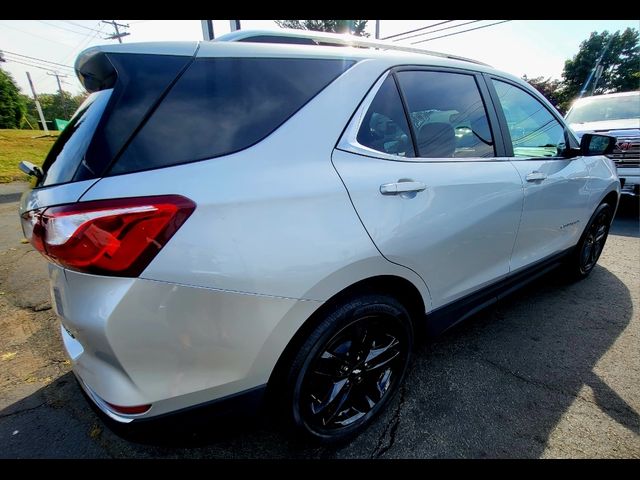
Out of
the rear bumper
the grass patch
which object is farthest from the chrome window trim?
the grass patch

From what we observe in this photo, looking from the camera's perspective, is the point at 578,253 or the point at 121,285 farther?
the point at 578,253

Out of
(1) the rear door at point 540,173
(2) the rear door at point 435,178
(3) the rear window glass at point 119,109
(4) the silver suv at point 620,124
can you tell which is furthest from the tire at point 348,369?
(4) the silver suv at point 620,124

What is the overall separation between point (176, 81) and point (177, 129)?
181mm

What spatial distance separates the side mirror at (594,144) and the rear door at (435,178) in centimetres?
114

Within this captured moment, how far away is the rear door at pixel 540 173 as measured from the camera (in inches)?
86.3

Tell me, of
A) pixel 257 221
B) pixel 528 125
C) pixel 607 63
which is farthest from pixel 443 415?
pixel 607 63

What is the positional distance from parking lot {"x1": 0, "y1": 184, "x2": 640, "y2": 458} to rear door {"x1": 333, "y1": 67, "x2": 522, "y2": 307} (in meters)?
0.61

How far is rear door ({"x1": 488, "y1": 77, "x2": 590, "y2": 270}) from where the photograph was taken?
2.19 meters

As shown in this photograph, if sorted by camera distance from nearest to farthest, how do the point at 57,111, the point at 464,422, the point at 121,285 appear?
the point at 121,285, the point at 464,422, the point at 57,111

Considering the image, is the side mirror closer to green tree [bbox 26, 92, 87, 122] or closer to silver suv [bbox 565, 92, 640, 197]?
silver suv [bbox 565, 92, 640, 197]
